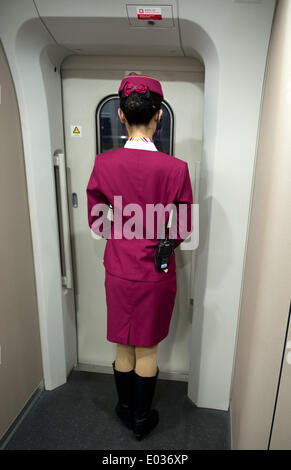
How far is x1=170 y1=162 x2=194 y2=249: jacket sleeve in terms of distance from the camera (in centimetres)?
160

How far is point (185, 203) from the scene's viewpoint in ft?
5.48

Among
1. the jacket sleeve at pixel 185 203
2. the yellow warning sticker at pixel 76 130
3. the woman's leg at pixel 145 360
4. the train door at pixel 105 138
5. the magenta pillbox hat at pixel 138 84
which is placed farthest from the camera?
the yellow warning sticker at pixel 76 130

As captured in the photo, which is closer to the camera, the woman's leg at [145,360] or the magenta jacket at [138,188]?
the magenta jacket at [138,188]

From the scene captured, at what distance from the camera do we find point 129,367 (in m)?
1.93

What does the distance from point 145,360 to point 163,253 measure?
0.72 metres

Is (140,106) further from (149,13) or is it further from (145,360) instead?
(145,360)

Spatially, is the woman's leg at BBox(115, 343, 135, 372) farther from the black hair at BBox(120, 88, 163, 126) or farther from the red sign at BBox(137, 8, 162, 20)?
the red sign at BBox(137, 8, 162, 20)

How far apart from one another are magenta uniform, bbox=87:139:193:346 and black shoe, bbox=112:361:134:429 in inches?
11.3

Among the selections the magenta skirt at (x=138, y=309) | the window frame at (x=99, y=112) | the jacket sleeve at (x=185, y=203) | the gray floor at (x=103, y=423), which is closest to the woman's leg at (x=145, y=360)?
the magenta skirt at (x=138, y=309)

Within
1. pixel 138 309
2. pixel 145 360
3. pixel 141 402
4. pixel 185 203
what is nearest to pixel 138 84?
pixel 185 203

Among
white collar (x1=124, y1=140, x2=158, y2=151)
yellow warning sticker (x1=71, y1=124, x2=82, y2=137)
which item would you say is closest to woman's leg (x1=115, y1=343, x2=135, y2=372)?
white collar (x1=124, y1=140, x2=158, y2=151)

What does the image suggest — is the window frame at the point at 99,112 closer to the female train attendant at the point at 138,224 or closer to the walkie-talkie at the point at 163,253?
the female train attendant at the point at 138,224

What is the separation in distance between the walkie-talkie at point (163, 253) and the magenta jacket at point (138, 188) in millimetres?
35

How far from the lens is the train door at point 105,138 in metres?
1.99
